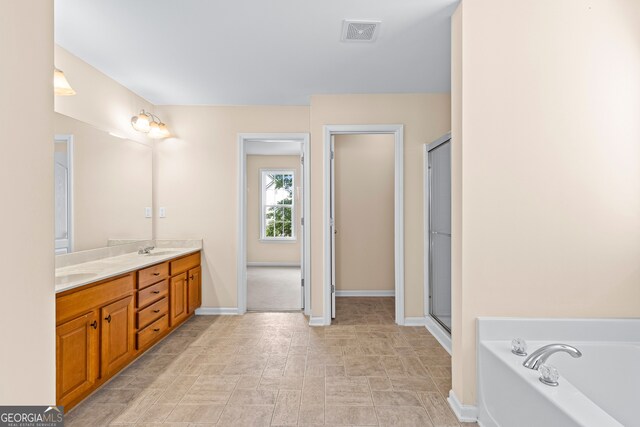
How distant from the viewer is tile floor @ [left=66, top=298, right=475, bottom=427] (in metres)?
2.07

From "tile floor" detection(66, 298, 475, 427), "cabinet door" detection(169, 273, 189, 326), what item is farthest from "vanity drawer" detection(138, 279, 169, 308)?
"tile floor" detection(66, 298, 475, 427)

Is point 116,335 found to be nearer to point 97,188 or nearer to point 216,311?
point 97,188

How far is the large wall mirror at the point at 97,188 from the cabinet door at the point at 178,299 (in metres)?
0.67

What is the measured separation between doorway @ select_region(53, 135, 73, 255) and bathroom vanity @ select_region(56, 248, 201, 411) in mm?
216

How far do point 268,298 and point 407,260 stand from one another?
7.03ft

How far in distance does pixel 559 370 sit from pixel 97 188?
3600mm

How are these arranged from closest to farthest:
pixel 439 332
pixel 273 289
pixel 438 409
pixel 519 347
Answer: pixel 519 347 < pixel 438 409 < pixel 439 332 < pixel 273 289

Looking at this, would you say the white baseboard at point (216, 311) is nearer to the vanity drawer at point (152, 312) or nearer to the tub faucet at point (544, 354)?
the vanity drawer at point (152, 312)

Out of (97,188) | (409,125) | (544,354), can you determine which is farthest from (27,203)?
(409,125)

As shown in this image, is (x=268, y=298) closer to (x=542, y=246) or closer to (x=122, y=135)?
(x=122, y=135)

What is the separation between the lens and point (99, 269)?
2.59m

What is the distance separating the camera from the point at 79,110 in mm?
2906

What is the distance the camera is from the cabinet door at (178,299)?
3.38 meters

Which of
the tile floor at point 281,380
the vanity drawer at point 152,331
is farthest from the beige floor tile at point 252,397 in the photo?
the vanity drawer at point 152,331
